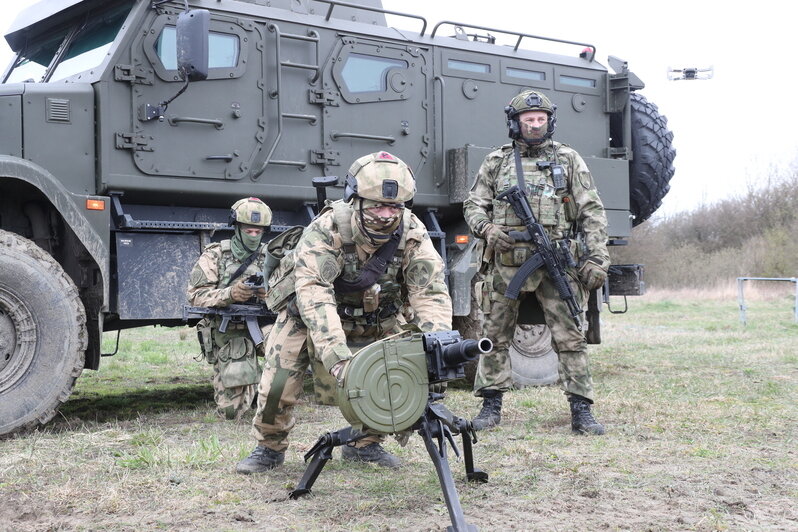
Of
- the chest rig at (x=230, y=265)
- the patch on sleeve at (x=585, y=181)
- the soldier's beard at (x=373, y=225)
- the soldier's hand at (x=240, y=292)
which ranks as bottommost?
the soldier's hand at (x=240, y=292)

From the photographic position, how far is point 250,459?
4.37 meters

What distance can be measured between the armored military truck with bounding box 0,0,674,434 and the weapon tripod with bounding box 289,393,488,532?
2.18 m

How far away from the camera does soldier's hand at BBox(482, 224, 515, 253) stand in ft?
18.2

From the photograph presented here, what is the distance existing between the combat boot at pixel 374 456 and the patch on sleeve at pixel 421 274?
0.95 m

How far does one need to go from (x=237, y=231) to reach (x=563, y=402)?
2.53m

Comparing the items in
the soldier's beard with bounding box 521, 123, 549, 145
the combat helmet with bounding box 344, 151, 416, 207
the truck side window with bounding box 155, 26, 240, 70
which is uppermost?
the truck side window with bounding box 155, 26, 240, 70

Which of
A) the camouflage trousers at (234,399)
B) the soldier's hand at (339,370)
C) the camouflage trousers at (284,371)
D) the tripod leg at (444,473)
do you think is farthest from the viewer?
the camouflage trousers at (234,399)

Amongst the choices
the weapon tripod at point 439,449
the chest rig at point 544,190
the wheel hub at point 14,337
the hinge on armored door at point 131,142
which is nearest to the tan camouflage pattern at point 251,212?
the hinge on armored door at point 131,142

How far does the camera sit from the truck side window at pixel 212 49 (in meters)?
6.01

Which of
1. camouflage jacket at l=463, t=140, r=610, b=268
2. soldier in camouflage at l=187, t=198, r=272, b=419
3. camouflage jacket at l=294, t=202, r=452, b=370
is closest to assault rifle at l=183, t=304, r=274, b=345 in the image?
soldier in camouflage at l=187, t=198, r=272, b=419

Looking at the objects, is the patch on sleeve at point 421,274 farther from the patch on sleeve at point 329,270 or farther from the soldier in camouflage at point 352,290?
the patch on sleeve at point 329,270

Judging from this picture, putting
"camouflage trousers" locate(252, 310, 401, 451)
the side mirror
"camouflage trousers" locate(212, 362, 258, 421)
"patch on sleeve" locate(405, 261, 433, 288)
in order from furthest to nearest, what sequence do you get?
"camouflage trousers" locate(212, 362, 258, 421) → the side mirror → "camouflage trousers" locate(252, 310, 401, 451) → "patch on sleeve" locate(405, 261, 433, 288)

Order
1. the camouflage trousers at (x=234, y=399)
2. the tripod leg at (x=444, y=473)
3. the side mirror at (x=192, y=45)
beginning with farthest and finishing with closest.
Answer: the camouflage trousers at (x=234, y=399)
the side mirror at (x=192, y=45)
the tripod leg at (x=444, y=473)

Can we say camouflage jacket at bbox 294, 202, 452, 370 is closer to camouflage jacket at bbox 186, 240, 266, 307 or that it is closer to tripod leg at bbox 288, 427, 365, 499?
tripod leg at bbox 288, 427, 365, 499
